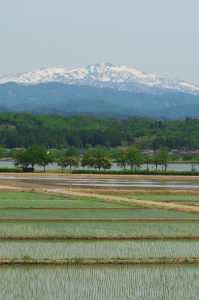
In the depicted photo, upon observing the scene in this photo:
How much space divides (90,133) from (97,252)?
461 feet

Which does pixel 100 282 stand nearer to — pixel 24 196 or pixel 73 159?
pixel 24 196

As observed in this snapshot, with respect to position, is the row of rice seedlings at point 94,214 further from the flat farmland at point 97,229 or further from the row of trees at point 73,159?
the row of trees at point 73,159

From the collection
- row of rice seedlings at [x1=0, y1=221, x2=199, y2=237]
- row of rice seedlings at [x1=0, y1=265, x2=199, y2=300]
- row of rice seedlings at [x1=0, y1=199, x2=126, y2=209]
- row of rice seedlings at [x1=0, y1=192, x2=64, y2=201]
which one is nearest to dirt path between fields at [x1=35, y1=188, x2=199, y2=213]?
row of rice seedlings at [x1=0, y1=192, x2=64, y2=201]

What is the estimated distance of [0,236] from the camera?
1027 inches

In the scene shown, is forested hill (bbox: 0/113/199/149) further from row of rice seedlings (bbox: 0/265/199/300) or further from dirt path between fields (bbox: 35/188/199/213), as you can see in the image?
row of rice seedlings (bbox: 0/265/199/300)

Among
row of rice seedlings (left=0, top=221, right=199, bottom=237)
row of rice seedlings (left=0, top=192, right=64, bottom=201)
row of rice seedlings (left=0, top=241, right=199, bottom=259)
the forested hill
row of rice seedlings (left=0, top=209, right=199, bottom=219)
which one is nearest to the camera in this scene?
row of rice seedlings (left=0, top=241, right=199, bottom=259)

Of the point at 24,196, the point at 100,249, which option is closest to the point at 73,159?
the point at 24,196

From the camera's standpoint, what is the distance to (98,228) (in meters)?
29.1

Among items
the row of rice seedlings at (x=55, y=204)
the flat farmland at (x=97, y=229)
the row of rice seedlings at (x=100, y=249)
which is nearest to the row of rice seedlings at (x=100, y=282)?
the row of rice seedlings at (x=100, y=249)

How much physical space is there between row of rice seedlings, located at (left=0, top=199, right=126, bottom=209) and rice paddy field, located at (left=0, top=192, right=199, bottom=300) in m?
0.61

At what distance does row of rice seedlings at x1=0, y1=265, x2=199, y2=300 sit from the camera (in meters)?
18.4

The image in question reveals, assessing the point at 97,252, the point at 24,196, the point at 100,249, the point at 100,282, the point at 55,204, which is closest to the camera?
the point at 100,282

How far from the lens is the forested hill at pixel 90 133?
154 metres

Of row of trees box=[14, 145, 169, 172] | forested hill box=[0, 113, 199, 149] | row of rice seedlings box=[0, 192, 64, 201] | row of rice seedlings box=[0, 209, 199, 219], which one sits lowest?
row of rice seedlings box=[0, 209, 199, 219]
